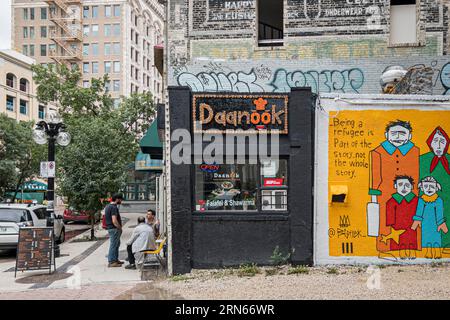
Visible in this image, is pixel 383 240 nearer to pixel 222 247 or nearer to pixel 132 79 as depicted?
pixel 222 247

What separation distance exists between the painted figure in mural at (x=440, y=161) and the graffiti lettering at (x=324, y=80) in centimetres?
322

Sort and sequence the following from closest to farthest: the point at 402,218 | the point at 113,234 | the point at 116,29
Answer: the point at 402,218
the point at 113,234
the point at 116,29

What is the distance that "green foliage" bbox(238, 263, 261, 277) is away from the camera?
9180mm

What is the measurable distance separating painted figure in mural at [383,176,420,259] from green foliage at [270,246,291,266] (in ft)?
6.67

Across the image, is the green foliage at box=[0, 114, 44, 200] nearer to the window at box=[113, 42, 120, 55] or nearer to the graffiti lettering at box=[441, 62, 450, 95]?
the graffiti lettering at box=[441, 62, 450, 95]

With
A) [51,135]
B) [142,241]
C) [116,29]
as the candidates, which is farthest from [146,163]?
[116,29]

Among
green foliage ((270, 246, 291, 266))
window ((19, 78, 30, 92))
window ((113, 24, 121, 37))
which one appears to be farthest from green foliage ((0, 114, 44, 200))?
window ((113, 24, 121, 37))

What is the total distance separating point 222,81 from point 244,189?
4.14 m

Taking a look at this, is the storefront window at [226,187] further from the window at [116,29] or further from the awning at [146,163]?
the window at [116,29]

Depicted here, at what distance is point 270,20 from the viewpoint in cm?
1414

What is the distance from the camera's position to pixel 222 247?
9.72 meters

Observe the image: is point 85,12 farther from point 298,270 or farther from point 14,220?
point 298,270
